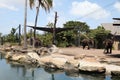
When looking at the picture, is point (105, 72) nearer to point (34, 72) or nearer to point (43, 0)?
point (34, 72)

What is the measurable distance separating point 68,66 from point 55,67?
1.52 m

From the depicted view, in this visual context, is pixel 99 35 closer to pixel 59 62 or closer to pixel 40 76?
pixel 59 62

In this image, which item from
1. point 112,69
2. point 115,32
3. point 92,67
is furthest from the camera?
point 115,32

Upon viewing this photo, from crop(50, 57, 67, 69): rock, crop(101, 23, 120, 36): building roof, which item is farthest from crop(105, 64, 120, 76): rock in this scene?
crop(101, 23, 120, 36): building roof

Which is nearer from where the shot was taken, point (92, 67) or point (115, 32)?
point (92, 67)

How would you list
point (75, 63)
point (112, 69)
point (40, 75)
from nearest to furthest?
1. point (112, 69)
2. point (40, 75)
3. point (75, 63)

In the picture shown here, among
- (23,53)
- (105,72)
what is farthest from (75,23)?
(105,72)

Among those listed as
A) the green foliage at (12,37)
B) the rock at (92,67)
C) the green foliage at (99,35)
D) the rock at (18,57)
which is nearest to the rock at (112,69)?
the rock at (92,67)

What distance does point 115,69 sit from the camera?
21797mm

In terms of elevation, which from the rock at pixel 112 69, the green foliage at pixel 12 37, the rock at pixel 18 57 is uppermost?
the green foliage at pixel 12 37

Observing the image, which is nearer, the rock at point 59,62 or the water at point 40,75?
the water at point 40,75

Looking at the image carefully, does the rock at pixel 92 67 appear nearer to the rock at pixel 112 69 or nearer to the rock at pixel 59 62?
the rock at pixel 112 69

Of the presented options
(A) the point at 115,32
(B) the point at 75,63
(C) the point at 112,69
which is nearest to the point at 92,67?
(C) the point at 112,69

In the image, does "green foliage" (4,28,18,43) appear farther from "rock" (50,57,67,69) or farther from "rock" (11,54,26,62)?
"rock" (50,57,67,69)
